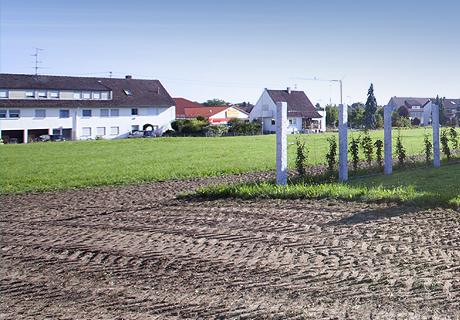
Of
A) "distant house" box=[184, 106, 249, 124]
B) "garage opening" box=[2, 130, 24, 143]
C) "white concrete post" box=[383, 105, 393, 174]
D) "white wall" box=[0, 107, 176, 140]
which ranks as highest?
"distant house" box=[184, 106, 249, 124]

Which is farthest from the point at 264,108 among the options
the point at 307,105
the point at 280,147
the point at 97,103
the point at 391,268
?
the point at 391,268

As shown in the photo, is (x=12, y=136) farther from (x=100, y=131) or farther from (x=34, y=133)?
(x=100, y=131)

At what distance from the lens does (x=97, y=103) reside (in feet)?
193

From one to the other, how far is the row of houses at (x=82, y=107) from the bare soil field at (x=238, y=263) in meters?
49.8

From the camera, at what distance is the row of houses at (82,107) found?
5338 cm

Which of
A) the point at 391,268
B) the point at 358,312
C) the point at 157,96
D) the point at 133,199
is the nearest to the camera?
the point at 358,312

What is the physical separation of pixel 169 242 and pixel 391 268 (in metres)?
3.14

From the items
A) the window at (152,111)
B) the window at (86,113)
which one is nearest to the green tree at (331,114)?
the window at (152,111)

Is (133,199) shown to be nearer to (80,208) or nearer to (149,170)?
(80,208)

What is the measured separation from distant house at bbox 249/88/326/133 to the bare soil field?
64007mm

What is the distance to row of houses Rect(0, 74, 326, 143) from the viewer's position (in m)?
53.4

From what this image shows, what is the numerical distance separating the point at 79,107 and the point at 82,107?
0.45 metres

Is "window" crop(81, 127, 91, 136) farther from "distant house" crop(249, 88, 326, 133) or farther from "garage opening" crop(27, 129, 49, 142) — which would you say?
"distant house" crop(249, 88, 326, 133)

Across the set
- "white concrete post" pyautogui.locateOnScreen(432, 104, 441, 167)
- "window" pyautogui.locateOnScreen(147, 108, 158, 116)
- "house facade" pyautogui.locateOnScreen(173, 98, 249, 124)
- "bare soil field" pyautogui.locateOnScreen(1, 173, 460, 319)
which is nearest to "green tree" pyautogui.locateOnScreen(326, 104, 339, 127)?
"house facade" pyautogui.locateOnScreen(173, 98, 249, 124)
